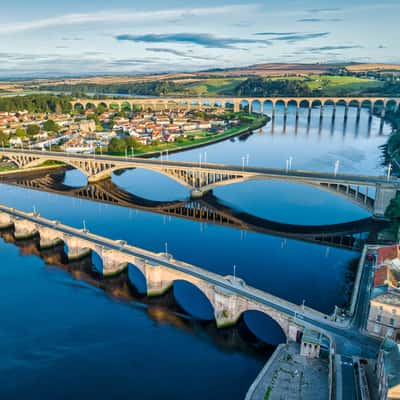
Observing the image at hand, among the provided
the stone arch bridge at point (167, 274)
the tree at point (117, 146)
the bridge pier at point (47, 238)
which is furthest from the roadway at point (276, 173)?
the bridge pier at point (47, 238)

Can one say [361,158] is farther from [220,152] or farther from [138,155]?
[138,155]

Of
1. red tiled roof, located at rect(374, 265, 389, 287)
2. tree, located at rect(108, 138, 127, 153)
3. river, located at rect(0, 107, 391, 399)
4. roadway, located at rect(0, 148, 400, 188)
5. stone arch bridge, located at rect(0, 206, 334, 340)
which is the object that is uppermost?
roadway, located at rect(0, 148, 400, 188)

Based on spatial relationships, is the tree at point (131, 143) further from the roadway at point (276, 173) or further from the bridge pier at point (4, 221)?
the bridge pier at point (4, 221)

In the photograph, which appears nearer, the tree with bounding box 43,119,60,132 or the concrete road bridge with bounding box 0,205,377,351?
the concrete road bridge with bounding box 0,205,377,351

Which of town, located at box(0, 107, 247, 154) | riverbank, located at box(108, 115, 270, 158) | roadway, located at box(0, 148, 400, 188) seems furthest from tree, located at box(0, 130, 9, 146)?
roadway, located at box(0, 148, 400, 188)

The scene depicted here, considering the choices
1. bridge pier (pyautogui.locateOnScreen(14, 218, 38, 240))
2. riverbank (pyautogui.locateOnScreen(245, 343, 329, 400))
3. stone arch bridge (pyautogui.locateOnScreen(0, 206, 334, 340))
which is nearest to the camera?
riverbank (pyautogui.locateOnScreen(245, 343, 329, 400))

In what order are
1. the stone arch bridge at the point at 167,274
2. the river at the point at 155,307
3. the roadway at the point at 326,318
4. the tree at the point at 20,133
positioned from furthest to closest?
the tree at the point at 20,133 → the stone arch bridge at the point at 167,274 → the river at the point at 155,307 → the roadway at the point at 326,318

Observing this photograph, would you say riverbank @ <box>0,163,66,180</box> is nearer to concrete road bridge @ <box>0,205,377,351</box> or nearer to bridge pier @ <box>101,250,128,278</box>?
concrete road bridge @ <box>0,205,377,351</box>
